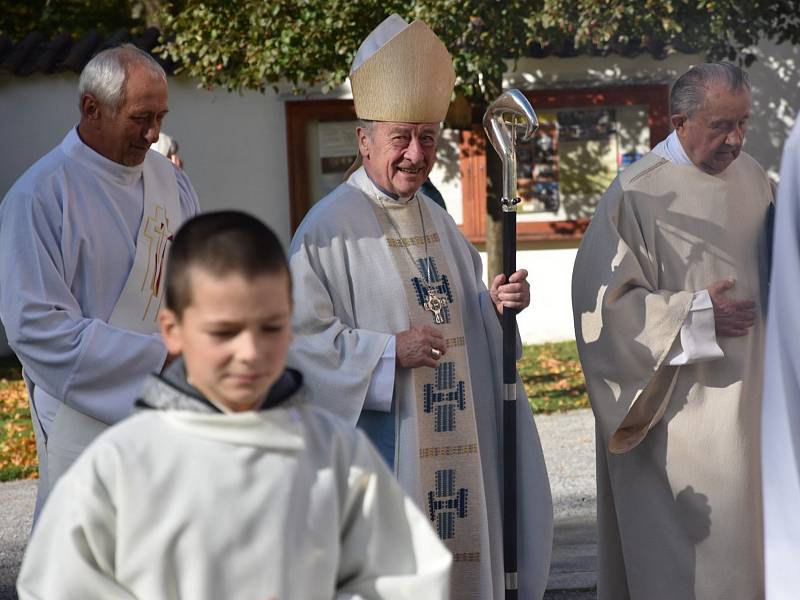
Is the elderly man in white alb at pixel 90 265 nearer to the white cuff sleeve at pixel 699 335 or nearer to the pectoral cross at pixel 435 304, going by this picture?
the pectoral cross at pixel 435 304

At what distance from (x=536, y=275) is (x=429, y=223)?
8.52 m

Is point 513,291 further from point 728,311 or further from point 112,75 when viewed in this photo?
point 112,75

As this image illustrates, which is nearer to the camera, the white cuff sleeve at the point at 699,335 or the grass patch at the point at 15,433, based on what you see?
the white cuff sleeve at the point at 699,335

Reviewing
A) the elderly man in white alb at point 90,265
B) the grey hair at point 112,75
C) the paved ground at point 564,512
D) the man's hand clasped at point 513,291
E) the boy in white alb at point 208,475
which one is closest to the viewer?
the boy in white alb at point 208,475

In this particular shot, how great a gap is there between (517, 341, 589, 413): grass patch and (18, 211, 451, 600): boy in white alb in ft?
23.4

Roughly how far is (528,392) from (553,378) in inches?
27.8

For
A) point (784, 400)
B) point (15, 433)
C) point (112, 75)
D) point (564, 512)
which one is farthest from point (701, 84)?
point (15, 433)

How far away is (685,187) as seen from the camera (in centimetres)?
477

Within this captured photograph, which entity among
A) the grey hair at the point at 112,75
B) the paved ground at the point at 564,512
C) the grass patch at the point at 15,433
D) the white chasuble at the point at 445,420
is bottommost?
the paved ground at the point at 564,512

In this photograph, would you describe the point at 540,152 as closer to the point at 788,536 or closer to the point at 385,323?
the point at 385,323

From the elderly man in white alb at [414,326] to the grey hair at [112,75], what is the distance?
68cm

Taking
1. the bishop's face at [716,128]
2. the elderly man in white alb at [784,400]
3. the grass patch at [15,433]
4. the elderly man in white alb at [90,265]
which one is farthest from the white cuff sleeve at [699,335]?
the grass patch at [15,433]

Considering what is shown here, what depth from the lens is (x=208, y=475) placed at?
2260 mm

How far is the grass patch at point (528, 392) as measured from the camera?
8594 millimetres
